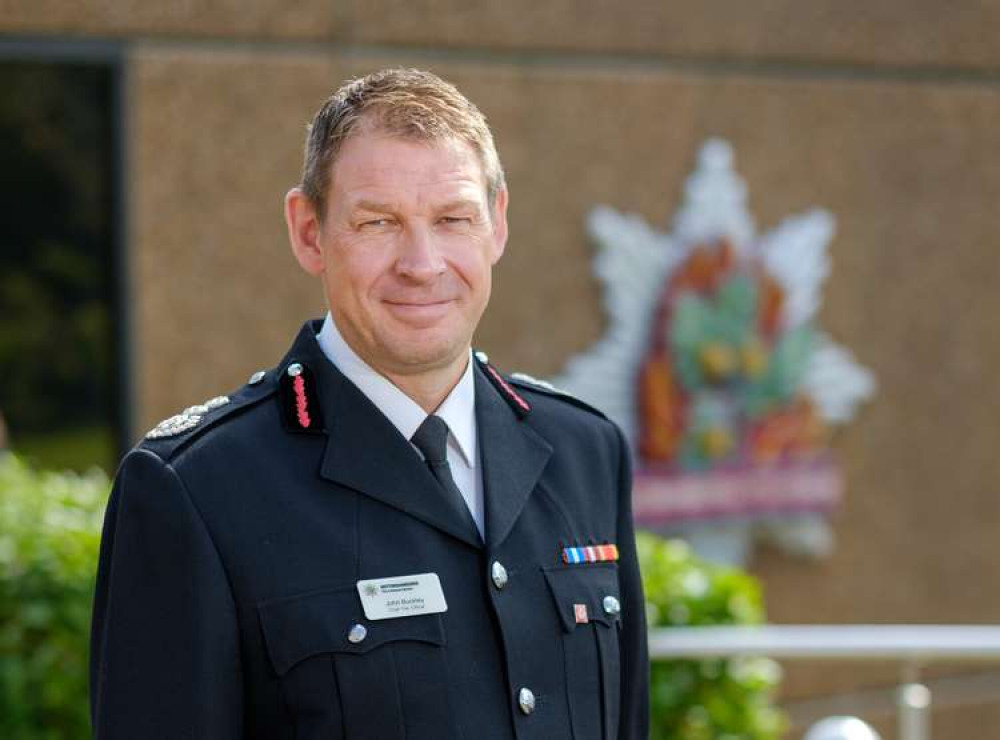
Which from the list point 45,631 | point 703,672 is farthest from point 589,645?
point 45,631

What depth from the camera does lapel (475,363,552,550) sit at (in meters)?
2.38

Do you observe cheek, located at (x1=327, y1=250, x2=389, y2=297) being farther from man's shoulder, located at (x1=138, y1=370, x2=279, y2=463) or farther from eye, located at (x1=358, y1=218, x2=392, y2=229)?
man's shoulder, located at (x1=138, y1=370, x2=279, y2=463)

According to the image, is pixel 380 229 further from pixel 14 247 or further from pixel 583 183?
pixel 583 183

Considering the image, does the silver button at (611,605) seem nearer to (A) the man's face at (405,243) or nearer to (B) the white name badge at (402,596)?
(B) the white name badge at (402,596)

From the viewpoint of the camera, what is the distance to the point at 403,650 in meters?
2.24

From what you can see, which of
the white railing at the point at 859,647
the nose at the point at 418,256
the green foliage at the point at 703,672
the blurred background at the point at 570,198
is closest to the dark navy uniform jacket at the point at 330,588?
the nose at the point at 418,256

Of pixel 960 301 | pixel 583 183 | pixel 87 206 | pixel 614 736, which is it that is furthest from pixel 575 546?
pixel 960 301

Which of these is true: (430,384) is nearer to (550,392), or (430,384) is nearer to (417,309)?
(417,309)

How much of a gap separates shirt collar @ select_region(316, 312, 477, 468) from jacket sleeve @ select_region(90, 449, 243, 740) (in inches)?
11.8

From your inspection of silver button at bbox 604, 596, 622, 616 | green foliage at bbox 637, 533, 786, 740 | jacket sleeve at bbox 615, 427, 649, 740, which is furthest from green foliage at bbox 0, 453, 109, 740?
silver button at bbox 604, 596, 622, 616

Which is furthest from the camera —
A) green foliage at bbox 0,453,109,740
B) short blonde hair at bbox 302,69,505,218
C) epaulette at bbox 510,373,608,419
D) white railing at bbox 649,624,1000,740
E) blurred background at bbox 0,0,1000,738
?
blurred background at bbox 0,0,1000,738

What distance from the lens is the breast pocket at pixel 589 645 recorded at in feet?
7.83

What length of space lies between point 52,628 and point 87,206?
234cm

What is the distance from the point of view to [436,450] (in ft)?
7.85
